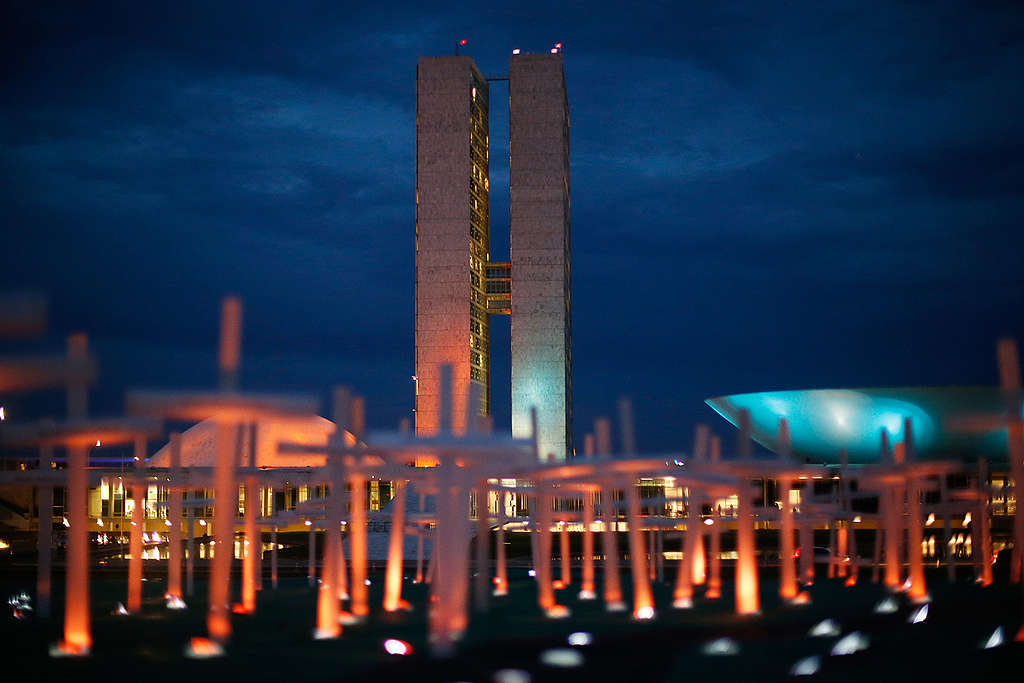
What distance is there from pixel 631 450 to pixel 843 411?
1172 inches

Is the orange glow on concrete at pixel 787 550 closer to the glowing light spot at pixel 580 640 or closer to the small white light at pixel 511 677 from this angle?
the glowing light spot at pixel 580 640

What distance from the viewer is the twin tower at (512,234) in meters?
76.2

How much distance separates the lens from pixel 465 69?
255 ft

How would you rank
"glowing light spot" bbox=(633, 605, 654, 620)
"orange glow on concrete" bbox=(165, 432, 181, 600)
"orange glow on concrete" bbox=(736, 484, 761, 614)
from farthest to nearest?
1. "orange glow on concrete" bbox=(165, 432, 181, 600)
2. "orange glow on concrete" bbox=(736, 484, 761, 614)
3. "glowing light spot" bbox=(633, 605, 654, 620)

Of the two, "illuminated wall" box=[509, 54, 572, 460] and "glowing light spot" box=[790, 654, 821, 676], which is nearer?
"glowing light spot" box=[790, 654, 821, 676]

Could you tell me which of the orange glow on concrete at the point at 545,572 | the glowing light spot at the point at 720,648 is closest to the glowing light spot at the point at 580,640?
the glowing light spot at the point at 720,648

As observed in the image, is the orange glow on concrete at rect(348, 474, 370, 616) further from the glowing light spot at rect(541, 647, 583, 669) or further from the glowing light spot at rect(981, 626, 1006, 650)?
the glowing light spot at rect(981, 626, 1006, 650)

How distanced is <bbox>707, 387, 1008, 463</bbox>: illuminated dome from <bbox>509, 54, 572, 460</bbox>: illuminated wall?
78.0 ft

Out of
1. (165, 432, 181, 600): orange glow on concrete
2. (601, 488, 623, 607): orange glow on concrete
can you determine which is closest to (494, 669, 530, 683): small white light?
(601, 488, 623, 607): orange glow on concrete

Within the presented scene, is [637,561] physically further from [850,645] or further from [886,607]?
[850,645]

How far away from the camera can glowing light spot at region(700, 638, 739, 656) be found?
14.6 m

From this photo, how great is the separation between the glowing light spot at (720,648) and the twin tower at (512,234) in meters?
60.4

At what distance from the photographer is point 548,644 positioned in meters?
15.5

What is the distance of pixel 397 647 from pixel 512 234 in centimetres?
6442
